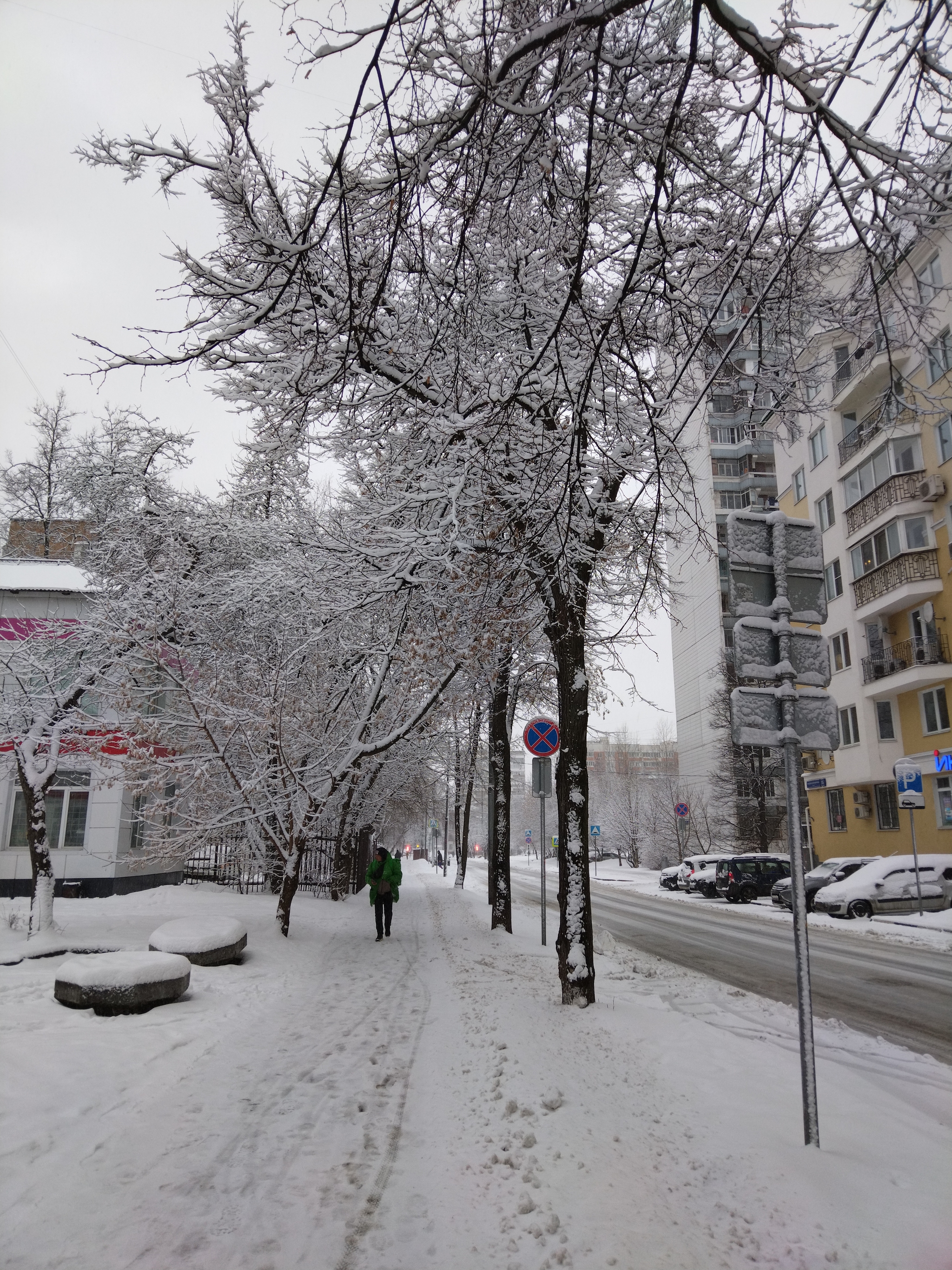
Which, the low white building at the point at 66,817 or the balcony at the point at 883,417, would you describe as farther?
the low white building at the point at 66,817

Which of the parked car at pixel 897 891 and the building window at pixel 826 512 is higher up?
the building window at pixel 826 512

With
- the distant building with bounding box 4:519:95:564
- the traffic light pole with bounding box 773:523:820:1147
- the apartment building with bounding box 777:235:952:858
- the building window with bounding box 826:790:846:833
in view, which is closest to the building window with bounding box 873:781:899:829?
the apartment building with bounding box 777:235:952:858

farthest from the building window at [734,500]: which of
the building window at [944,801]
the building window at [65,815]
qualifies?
the building window at [65,815]

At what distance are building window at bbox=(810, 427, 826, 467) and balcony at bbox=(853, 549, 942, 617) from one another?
6894 millimetres

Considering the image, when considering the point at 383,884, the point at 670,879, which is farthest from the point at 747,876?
the point at 383,884

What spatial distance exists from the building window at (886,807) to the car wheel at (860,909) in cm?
921

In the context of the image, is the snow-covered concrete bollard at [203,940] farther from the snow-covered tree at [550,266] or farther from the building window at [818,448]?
the building window at [818,448]

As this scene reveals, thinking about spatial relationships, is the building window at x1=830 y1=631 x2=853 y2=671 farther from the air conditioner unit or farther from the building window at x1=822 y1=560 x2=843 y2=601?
the air conditioner unit

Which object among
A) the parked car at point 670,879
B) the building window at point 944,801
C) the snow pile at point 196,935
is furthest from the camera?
the parked car at point 670,879

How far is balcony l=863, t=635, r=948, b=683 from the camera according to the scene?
2398cm

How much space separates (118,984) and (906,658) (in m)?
26.3

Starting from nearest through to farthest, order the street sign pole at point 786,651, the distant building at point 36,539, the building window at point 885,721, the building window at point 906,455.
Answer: the street sign pole at point 786,651 → the building window at point 906,455 → the distant building at point 36,539 → the building window at point 885,721

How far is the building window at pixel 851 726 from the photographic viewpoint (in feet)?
93.2

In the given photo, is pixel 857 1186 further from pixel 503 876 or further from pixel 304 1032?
pixel 503 876
